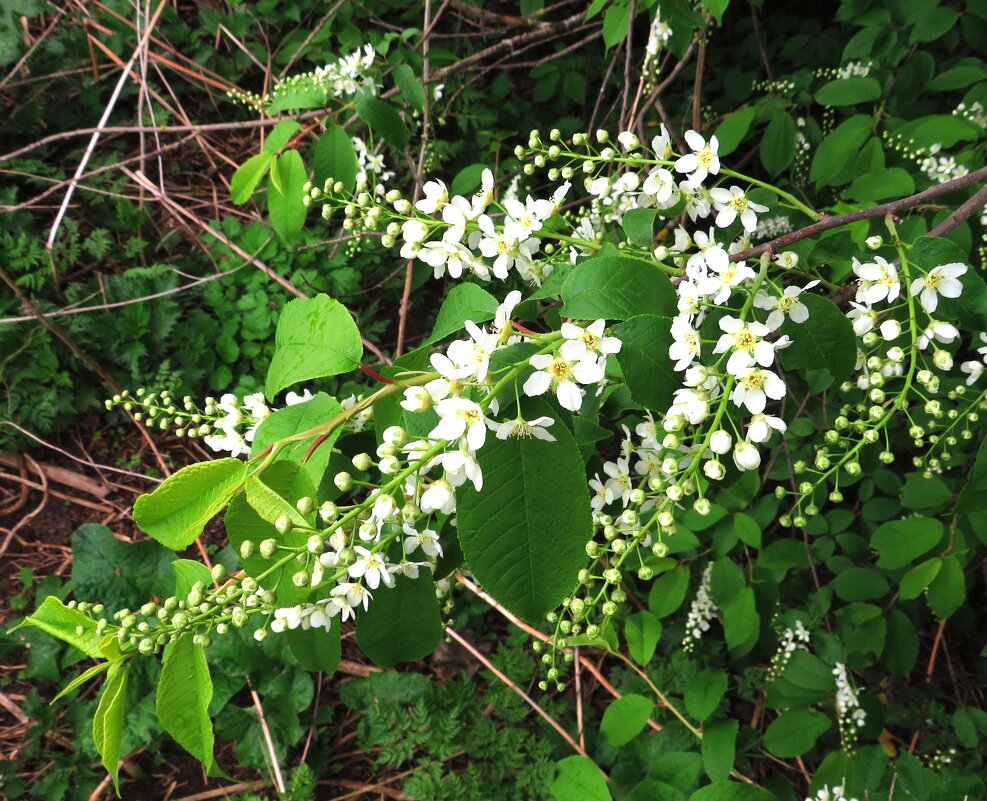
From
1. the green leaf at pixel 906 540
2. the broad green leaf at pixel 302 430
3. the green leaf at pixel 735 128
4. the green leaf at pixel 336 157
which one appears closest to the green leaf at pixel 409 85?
the green leaf at pixel 336 157

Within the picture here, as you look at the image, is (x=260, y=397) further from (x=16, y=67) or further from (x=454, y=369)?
(x=16, y=67)

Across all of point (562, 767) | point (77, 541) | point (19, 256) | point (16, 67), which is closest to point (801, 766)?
point (562, 767)

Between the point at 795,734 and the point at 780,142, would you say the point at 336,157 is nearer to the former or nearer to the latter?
the point at 780,142

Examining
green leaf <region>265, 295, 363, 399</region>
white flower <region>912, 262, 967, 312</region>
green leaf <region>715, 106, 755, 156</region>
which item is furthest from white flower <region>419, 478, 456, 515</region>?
green leaf <region>715, 106, 755, 156</region>

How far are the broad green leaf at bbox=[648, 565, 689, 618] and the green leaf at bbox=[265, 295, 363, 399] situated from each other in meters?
1.58

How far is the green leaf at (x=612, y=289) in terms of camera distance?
3.25 feet

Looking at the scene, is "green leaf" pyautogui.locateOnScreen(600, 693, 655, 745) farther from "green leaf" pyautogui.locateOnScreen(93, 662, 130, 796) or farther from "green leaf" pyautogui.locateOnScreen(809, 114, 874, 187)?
"green leaf" pyautogui.locateOnScreen(809, 114, 874, 187)

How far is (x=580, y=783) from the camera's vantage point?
200cm

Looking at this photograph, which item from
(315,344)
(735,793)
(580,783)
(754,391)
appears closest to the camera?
(754,391)

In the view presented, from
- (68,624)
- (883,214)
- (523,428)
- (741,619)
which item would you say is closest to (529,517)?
(523,428)

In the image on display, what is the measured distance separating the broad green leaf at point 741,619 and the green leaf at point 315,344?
1660mm

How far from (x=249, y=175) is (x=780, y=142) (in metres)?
1.96

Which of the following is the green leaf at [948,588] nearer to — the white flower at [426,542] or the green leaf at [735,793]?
the green leaf at [735,793]

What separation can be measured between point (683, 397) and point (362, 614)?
719 millimetres
